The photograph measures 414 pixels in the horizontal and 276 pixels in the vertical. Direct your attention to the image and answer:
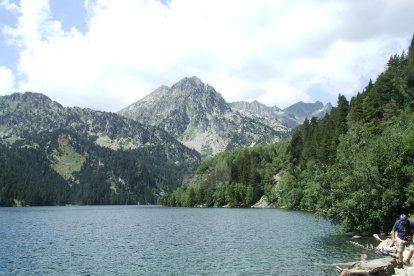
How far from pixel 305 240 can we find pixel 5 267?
40808mm

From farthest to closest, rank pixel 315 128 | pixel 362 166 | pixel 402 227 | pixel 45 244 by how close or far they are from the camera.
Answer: pixel 315 128
pixel 45 244
pixel 362 166
pixel 402 227

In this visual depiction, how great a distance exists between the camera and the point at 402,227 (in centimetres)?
3177

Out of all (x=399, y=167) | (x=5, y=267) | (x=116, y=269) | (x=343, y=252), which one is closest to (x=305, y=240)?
(x=343, y=252)

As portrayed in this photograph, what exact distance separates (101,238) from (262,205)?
422 ft

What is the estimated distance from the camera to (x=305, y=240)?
63.8 metres

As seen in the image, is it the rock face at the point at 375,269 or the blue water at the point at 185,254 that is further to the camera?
the blue water at the point at 185,254

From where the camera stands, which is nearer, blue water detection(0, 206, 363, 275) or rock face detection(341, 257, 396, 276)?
rock face detection(341, 257, 396, 276)

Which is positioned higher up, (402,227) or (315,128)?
(315,128)

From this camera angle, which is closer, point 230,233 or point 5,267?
point 5,267

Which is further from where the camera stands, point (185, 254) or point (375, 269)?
point (185, 254)

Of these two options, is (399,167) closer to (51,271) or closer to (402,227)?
(402,227)

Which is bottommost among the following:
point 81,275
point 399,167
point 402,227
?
point 81,275

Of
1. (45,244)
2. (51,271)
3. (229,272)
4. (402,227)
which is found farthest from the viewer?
(45,244)

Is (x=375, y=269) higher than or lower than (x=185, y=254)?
higher
